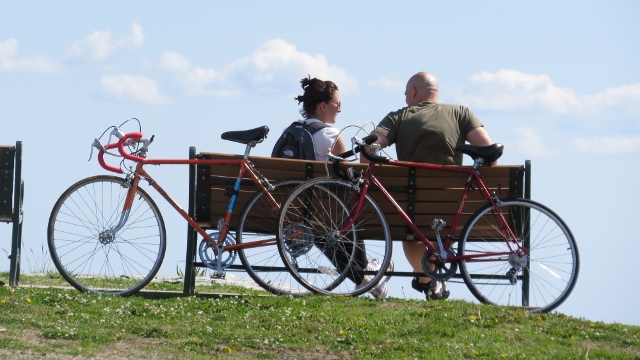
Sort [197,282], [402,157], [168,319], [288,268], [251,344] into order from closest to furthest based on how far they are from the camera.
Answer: [251,344], [168,319], [288,268], [402,157], [197,282]

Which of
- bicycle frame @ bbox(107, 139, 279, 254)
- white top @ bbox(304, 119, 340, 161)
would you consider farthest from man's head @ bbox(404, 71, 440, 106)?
bicycle frame @ bbox(107, 139, 279, 254)

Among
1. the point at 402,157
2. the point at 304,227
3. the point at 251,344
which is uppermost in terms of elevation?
the point at 402,157

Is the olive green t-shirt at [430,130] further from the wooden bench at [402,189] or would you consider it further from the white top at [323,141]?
the white top at [323,141]

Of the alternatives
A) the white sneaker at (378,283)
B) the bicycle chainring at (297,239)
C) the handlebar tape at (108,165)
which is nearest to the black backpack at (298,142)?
the bicycle chainring at (297,239)

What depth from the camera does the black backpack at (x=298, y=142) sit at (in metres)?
10.8

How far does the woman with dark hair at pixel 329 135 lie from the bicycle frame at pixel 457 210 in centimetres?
28

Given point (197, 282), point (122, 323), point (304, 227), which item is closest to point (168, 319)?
point (122, 323)

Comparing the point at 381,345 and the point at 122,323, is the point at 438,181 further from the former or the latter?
the point at 122,323

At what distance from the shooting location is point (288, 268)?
1012 centimetres

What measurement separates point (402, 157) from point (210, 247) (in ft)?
6.34

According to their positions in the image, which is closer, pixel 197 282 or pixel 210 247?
pixel 210 247

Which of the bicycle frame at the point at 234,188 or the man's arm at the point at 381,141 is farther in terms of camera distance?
the man's arm at the point at 381,141

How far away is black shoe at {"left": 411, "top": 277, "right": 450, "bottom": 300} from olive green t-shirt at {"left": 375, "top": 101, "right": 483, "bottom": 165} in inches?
41.9

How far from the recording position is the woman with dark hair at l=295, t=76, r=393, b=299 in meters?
10.4
